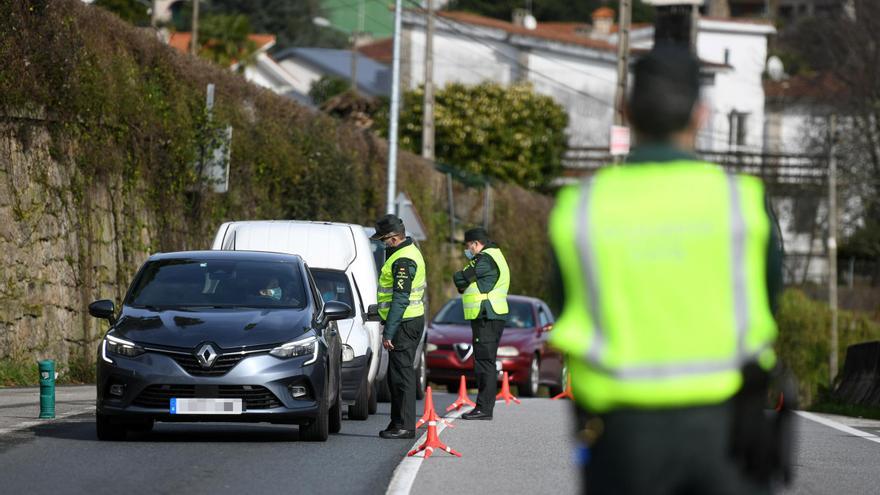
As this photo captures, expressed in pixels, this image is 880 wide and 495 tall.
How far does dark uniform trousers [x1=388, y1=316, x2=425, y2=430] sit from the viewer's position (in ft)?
45.3

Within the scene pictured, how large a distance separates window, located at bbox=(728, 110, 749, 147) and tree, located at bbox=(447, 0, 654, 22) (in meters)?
26.4

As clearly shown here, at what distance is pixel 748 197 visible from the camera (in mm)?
4781

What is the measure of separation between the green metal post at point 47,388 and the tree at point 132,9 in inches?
1378

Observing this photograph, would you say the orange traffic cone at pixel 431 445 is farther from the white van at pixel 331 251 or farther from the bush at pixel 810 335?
the bush at pixel 810 335

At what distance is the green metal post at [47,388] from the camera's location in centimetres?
1409

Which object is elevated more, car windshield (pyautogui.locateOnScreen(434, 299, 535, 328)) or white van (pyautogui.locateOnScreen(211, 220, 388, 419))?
white van (pyautogui.locateOnScreen(211, 220, 388, 419))

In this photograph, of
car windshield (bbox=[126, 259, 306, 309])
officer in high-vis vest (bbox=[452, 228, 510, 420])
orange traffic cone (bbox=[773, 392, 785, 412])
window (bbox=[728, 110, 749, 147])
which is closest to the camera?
orange traffic cone (bbox=[773, 392, 785, 412])

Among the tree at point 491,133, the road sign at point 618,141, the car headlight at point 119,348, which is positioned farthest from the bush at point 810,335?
the car headlight at point 119,348

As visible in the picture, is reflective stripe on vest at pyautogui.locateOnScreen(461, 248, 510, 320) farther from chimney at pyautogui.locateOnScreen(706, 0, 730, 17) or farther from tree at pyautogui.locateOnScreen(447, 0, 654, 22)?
tree at pyautogui.locateOnScreen(447, 0, 654, 22)

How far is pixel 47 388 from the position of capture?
14.2 meters

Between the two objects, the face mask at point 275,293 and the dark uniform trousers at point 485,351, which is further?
the dark uniform trousers at point 485,351

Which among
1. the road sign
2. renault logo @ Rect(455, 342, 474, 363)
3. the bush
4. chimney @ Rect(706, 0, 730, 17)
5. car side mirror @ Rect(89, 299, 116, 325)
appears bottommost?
the bush

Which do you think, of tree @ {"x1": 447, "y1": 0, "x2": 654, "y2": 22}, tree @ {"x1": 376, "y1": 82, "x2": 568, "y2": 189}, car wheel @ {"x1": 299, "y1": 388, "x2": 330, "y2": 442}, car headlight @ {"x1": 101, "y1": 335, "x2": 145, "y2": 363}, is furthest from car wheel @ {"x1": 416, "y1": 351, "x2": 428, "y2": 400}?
tree @ {"x1": 447, "y1": 0, "x2": 654, "y2": 22}

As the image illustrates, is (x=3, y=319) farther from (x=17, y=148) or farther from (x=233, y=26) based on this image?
(x=233, y=26)
